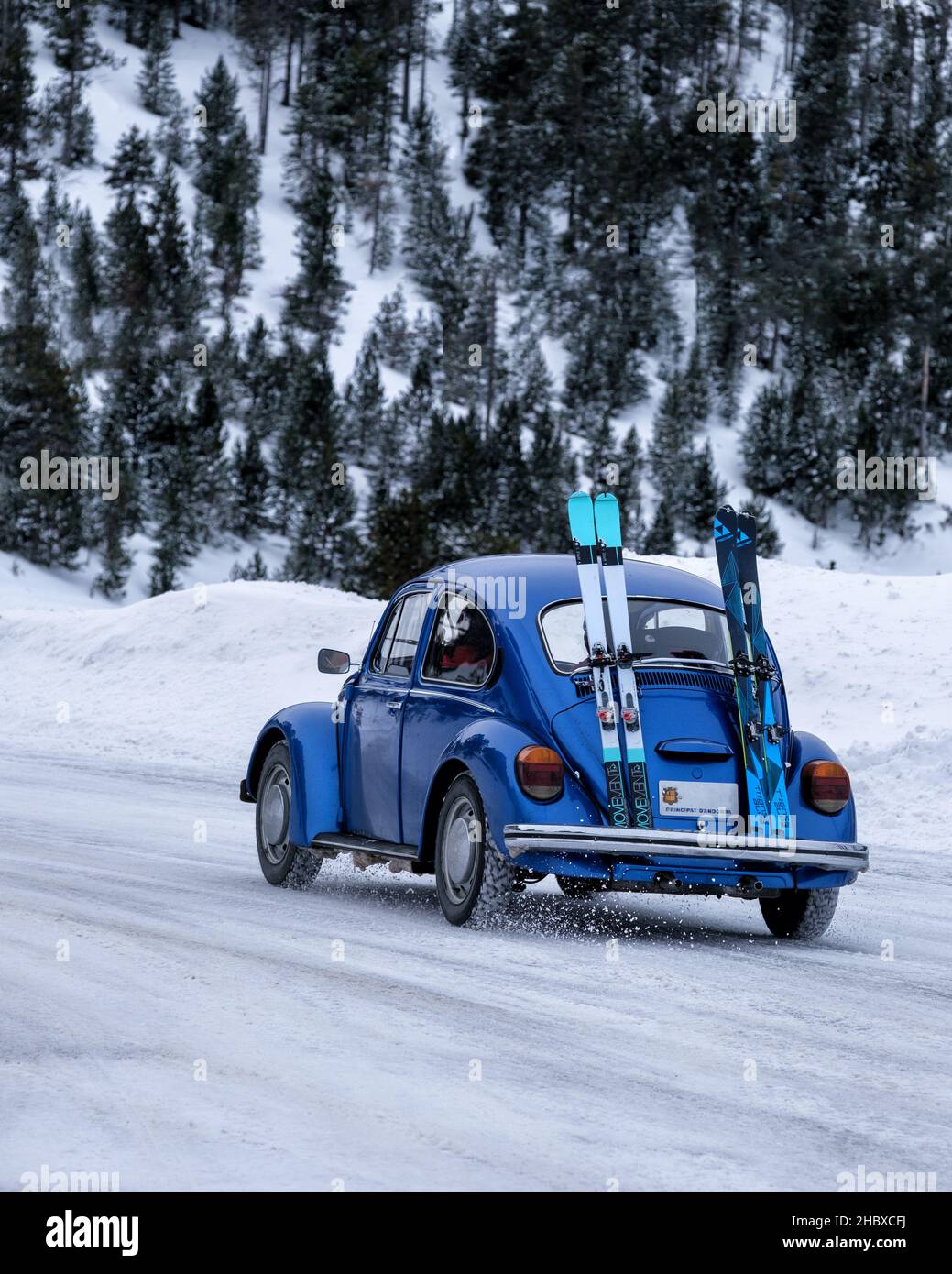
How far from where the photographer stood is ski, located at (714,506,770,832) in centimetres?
779

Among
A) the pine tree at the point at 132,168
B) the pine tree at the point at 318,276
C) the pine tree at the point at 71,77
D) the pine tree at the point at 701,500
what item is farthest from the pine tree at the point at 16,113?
the pine tree at the point at 701,500

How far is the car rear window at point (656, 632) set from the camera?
26.5 ft

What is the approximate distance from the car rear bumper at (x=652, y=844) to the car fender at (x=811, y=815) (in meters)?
0.17

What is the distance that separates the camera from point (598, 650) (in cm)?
785

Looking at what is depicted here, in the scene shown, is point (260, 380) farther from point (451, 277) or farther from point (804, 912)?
point (804, 912)

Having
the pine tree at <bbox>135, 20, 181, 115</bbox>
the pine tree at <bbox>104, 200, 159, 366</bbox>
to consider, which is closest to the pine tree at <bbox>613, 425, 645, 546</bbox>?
the pine tree at <bbox>104, 200, 159, 366</bbox>

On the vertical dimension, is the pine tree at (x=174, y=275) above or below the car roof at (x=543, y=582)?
above

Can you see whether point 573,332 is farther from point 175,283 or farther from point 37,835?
point 37,835

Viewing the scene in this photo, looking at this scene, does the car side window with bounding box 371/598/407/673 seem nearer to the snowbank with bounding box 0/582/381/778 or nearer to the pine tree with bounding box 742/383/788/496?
the snowbank with bounding box 0/582/381/778

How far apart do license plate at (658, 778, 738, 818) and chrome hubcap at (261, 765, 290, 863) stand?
2486 mm

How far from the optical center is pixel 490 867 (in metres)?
7.64

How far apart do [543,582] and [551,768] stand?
1166 mm

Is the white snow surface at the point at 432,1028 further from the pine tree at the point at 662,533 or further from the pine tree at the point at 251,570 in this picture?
the pine tree at the point at 662,533
